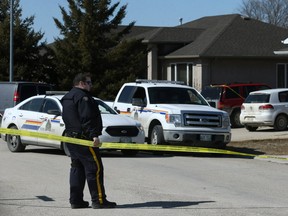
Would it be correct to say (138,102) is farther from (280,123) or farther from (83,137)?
(83,137)

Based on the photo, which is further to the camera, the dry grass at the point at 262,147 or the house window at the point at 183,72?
the house window at the point at 183,72

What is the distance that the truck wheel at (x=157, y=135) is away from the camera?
59.3 ft

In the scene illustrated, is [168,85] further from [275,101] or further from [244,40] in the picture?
[244,40]

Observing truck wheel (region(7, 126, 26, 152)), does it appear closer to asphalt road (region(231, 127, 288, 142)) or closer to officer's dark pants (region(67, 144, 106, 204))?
asphalt road (region(231, 127, 288, 142))

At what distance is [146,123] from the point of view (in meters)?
18.8

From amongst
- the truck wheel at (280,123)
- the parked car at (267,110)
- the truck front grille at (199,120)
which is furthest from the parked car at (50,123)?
the truck wheel at (280,123)

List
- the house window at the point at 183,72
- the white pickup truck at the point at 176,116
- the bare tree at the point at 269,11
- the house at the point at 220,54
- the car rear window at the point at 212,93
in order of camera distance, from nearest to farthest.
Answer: the white pickup truck at the point at 176,116
the car rear window at the point at 212,93
the house at the point at 220,54
the house window at the point at 183,72
the bare tree at the point at 269,11

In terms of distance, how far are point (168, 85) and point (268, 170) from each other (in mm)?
5681

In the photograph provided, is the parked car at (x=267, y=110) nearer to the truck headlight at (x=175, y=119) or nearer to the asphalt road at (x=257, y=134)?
the asphalt road at (x=257, y=134)

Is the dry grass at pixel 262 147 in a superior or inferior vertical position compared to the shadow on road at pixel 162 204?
superior

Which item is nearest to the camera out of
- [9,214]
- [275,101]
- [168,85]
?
[9,214]

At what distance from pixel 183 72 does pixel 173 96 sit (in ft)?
69.4

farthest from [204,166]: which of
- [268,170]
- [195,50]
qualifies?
[195,50]

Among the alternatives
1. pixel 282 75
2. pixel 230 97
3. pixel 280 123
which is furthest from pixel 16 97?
pixel 282 75
